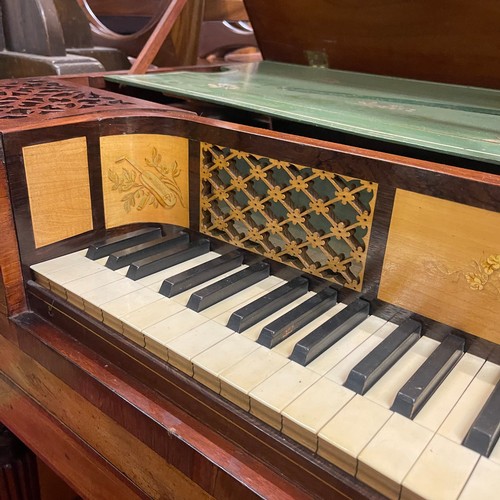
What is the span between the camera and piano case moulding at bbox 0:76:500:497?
0.94m

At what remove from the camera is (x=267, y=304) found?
1.16 metres

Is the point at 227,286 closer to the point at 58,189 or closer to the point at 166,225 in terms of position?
the point at 166,225

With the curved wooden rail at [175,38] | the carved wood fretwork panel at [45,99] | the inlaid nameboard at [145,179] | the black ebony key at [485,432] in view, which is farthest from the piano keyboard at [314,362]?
the curved wooden rail at [175,38]

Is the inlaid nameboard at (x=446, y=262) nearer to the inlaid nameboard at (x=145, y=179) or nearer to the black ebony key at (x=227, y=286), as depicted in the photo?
the black ebony key at (x=227, y=286)

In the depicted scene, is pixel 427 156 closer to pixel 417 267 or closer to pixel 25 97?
pixel 417 267

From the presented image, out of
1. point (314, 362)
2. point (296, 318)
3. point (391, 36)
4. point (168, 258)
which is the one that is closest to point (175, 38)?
point (391, 36)

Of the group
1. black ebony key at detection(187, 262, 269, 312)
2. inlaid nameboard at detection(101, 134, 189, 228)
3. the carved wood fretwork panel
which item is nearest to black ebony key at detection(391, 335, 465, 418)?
black ebony key at detection(187, 262, 269, 312)

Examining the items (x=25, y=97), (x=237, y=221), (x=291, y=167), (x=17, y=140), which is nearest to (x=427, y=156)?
(x=291, y=167)

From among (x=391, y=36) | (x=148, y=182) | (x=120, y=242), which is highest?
(x=391, y=36)

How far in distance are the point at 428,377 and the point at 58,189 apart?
38.3 inches

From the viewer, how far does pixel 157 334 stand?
41.5 inches

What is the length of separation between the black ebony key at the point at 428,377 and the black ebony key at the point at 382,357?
0.06m

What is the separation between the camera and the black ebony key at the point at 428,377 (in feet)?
2.88

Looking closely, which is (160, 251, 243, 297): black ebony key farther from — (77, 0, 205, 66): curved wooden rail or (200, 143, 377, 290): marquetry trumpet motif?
(77, 0, 205, 66): curved wooden rail
